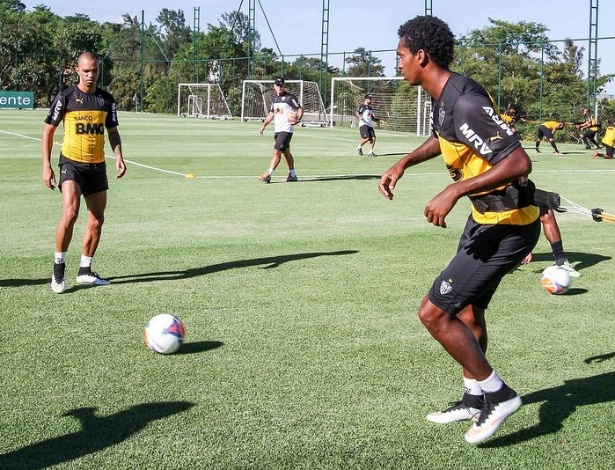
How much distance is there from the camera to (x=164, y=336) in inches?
247

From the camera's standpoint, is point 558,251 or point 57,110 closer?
point 57,110

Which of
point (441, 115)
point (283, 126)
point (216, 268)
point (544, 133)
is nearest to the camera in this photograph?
point (441, 115)

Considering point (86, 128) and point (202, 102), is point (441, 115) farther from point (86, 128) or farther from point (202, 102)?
point (202, 102)

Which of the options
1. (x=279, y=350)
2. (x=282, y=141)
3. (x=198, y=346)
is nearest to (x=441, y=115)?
(x=279, y=350)

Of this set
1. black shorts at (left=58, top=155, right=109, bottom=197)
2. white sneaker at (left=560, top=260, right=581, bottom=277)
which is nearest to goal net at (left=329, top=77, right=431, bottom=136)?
white sneaker at (left=560, top=260, right=581, bottom=277)

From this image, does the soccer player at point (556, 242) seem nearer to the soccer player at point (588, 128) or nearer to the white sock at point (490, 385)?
the white sock at point (490, 385)

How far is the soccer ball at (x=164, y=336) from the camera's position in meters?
6.27

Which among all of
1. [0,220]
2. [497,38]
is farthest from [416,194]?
[497,38]

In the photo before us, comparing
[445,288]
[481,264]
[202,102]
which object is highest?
[202,102]

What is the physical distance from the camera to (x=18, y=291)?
8.26 meters

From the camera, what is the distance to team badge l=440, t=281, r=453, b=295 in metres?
4.69

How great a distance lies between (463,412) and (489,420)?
346 mm

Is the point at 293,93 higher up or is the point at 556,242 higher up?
the point at 293,93

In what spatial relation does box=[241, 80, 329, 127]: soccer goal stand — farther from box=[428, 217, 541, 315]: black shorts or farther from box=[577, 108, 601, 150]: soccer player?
box=[428, 217, 541, 315]: black shorts
